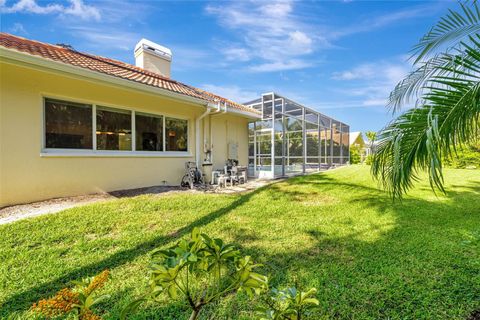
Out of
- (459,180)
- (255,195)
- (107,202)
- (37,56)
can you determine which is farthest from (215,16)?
(459,180)

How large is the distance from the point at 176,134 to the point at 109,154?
9.03ft

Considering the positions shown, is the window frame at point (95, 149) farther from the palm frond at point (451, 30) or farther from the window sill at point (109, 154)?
the palm frond at point (451, 30)

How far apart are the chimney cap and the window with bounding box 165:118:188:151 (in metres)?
4.87

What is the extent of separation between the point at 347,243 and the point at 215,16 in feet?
30.3

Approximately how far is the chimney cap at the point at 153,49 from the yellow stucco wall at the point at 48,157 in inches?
186

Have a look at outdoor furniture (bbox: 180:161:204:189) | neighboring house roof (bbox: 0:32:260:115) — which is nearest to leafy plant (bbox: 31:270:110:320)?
neighboring house roof (bbox: 0:32:260:115)

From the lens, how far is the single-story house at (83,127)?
5.73 meters

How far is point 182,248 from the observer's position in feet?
4.30

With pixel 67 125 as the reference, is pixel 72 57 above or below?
above

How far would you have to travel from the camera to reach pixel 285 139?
13336 mm

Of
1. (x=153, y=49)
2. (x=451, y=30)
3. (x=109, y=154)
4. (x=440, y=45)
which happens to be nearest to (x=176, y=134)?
(x=109, y=154)

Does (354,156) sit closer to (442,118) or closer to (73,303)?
(442,118)

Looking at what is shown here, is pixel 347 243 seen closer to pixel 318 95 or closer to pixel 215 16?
pixel 215 16

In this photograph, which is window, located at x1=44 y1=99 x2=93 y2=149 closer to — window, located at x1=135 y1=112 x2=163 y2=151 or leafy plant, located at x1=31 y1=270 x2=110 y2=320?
window, located at x1=135 y1=112 x2=163 y2=151
